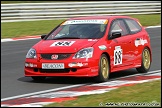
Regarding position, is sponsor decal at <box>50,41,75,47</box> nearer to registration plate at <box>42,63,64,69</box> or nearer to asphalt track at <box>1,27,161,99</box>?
registration plate at <box>42,63,64,69</box>

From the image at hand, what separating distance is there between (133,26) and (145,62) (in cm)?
89

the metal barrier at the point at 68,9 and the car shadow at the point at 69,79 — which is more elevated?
the metal barrier at the point at 68,9

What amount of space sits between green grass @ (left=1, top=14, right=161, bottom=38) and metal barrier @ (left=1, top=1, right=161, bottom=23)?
1.86ft

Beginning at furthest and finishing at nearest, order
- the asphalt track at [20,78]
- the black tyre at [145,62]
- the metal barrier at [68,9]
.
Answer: the metal barrier at [68,9], the black tyre at [145,62], the asphalt track at [20,78]

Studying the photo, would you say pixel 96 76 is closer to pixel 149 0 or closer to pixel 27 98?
pixel 27 98

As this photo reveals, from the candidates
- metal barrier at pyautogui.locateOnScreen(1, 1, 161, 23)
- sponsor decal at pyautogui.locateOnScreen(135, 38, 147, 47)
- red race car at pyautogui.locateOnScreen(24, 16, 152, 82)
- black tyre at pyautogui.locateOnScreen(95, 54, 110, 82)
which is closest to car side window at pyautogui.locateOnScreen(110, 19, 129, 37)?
red race car at pyautogui.locateOnScreen(24, 16, 152, 82)

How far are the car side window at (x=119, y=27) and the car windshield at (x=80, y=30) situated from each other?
0.75 feet

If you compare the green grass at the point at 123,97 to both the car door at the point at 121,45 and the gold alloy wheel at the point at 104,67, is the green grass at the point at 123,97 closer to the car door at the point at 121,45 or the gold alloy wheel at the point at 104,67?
the gold alloy wheel at the point at 104,67

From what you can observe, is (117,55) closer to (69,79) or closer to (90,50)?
(90,50)

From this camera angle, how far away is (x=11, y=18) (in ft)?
98.9

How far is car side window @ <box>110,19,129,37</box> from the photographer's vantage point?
510 inches

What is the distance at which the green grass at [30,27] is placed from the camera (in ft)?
84.1

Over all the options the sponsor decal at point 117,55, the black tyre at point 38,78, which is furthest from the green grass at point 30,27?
the sponsor decal at point 117,55

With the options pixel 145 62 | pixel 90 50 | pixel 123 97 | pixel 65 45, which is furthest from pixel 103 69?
pixel 123 97
